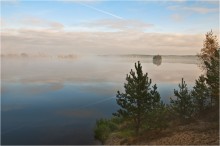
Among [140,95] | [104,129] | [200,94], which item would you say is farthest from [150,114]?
[200,94]

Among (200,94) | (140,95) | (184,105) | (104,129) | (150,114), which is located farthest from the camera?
(200,94)

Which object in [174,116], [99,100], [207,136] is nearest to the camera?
[207,136]

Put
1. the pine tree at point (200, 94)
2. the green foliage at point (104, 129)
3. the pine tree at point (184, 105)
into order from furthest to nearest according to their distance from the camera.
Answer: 1. the pine tree at point (200, 94)
2. the pine tree at point (184, 105)
3. the green foliage at point (104, 129)

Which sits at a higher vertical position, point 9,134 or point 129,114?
point 129,114

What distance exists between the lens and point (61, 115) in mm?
55031

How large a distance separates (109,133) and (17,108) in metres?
30.1

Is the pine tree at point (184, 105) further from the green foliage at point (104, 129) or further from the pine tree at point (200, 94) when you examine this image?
the green foliage at point (104, 129)

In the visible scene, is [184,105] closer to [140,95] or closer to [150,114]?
[150,114]

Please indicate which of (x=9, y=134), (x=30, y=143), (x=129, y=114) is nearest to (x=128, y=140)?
(x=129, y=114)

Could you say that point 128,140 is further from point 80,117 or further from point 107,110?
point 107,110

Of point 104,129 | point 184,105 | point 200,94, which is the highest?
point 200,94

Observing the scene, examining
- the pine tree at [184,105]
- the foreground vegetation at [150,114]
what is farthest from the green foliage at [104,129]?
the pine tree at [184,105]

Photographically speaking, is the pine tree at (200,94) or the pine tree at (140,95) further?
the pine tree at (200,94)

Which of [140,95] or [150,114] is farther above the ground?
[140,95]
